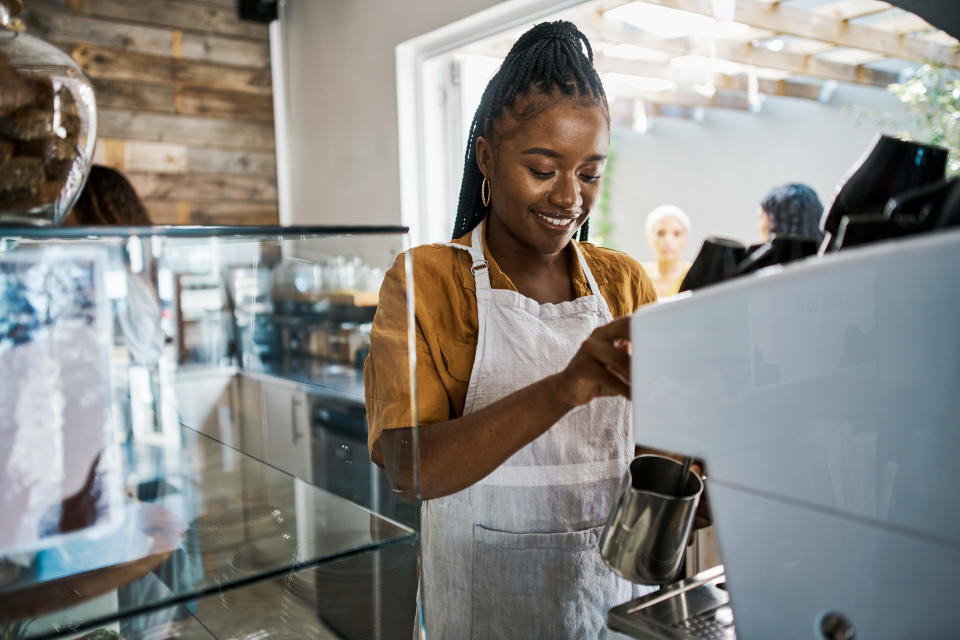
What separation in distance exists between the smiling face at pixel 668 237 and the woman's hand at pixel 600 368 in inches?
92.6

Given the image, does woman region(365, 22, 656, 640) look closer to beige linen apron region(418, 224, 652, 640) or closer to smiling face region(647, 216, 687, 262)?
beige linen apron region(418, 224, 652, 640)

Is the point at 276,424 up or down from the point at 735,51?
down

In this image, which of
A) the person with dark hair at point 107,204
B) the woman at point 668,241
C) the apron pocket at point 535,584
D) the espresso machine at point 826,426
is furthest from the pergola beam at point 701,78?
the espresso machine at point 826,426

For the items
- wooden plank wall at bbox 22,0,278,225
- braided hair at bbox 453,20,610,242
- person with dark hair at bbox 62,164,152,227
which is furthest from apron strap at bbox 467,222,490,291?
wooden plank wall at bbox 22,0,278,225

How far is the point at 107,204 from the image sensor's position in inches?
64.7

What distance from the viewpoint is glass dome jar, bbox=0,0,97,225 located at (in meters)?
0.57

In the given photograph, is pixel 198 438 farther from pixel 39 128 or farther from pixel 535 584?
pixel 535 584

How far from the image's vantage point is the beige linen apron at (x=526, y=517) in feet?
3.23

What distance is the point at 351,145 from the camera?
3123 millimetres

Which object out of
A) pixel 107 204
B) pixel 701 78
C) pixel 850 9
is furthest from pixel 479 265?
pixel 701 78

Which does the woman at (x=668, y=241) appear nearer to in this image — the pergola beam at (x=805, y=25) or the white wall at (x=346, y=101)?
the pergola beam at (x=805, y=25)

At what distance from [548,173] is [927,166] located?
463 millimetres

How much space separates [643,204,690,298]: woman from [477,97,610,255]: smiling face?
2.04 m

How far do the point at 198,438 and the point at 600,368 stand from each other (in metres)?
0.36
